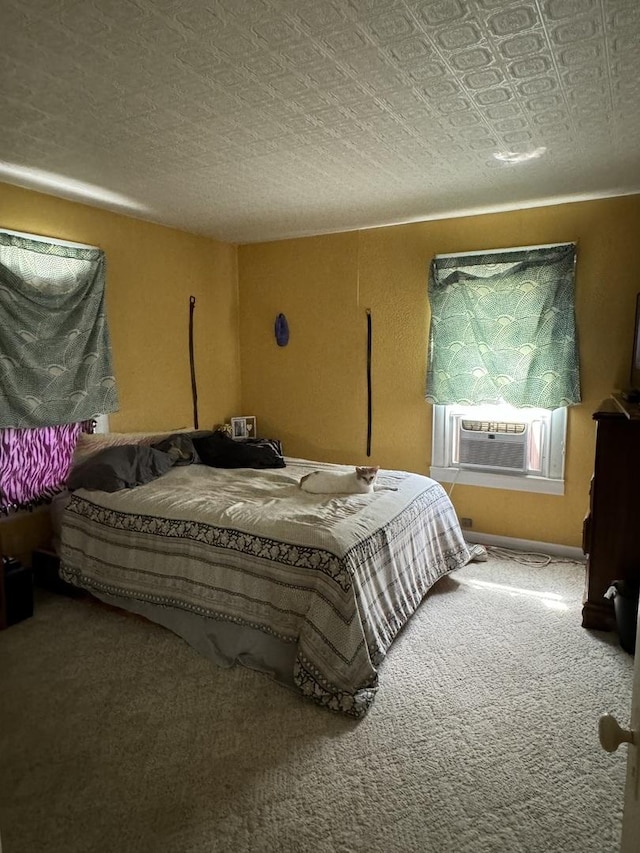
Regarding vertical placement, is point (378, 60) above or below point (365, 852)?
above

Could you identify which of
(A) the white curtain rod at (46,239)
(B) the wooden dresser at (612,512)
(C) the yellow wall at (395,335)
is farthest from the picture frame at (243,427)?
(B) the wooden dresser at (612,512)

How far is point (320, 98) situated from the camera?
2.00 meters

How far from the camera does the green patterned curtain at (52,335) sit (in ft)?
9.70

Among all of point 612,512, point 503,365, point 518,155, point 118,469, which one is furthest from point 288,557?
point 518,155

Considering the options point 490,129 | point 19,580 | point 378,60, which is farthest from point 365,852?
point 490,129

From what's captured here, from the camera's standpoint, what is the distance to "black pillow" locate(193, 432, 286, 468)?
360cm

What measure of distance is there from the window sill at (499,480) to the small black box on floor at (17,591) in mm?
2736

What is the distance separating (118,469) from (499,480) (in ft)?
8.43

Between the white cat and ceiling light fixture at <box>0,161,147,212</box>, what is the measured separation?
2.15 meters

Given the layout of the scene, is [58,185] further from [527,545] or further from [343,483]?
[527,545]

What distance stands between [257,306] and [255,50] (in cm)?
297

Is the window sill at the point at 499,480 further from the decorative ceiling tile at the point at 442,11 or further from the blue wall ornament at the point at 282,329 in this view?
the decorative ceiling tile at the point at 442,11

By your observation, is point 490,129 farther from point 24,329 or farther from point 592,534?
point 24,329

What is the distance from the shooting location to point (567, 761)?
5.91 feet
